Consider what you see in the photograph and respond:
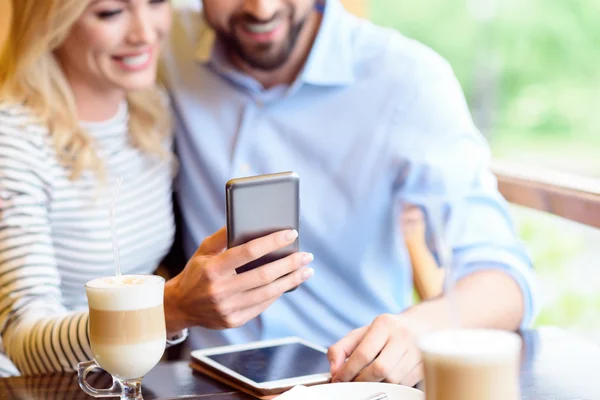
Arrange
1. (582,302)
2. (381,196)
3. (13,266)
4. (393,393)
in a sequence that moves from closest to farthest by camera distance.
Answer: (393,393), (13,266), (381,196), (582,302)

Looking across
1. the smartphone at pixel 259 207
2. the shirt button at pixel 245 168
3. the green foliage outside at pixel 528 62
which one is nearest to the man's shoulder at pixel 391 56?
the shirt button at pixel 245 168

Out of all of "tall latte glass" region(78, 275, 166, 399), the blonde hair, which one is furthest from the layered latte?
the blonde hair

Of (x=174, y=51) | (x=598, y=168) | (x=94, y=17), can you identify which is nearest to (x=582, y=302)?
(x=598, y=168)

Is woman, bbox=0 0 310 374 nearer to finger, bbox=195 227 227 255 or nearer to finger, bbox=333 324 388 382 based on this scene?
finger, bbox=195 227 227 255

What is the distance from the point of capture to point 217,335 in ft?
5.87

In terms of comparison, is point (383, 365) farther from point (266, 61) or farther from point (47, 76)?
point (47, 76)

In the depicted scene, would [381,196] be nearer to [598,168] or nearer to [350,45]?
A: [350,45]

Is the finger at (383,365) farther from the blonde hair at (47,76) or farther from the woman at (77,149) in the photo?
the blonde hair at (47,76)

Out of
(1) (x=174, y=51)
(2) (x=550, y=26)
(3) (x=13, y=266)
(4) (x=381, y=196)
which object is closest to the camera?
(3) (x=13, y=266)

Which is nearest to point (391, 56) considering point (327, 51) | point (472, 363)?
point (327, 51)

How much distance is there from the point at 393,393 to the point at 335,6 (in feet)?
3.53

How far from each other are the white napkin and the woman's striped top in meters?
0.47

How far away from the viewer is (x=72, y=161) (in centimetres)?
168

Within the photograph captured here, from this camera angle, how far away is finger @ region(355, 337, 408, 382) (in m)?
1.15
